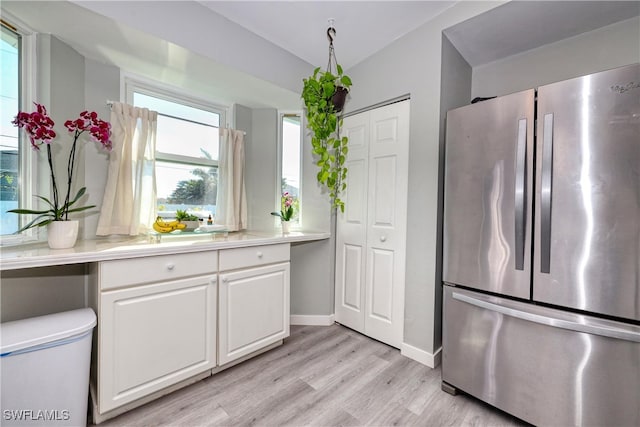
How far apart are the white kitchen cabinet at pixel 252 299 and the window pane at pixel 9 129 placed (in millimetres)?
1176

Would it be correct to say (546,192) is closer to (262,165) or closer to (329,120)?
(329,120)

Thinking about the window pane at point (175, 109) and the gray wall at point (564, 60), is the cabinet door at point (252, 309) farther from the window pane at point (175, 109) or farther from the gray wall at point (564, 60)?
the gray wall at point (564, 60)

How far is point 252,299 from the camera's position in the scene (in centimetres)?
199

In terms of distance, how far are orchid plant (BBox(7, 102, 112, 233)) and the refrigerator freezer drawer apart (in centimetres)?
221

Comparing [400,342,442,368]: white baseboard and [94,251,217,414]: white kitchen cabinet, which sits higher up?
[94,251,217,414]: white kitchen cabinet

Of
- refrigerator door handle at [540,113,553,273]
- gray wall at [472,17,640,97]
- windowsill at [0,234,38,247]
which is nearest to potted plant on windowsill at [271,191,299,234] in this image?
windowsill at [0,234,38,247]

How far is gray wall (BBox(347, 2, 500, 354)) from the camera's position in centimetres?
195

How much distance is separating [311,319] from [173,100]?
2.40 metres

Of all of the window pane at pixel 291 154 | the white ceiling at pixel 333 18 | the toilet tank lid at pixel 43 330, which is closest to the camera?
the toilet tank lid at pixel 43 330

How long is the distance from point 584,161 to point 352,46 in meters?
1.84

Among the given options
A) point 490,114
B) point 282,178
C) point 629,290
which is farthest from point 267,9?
point 629,290

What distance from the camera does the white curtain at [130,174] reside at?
187 cm

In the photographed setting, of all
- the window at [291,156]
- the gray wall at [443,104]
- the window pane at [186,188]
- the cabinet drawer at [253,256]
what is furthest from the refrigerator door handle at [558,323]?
the window pane at [186,188]

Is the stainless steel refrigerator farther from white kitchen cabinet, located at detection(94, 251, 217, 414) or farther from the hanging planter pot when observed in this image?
white kitchen cabinet, located at detection(94, 251, 217, 414)
